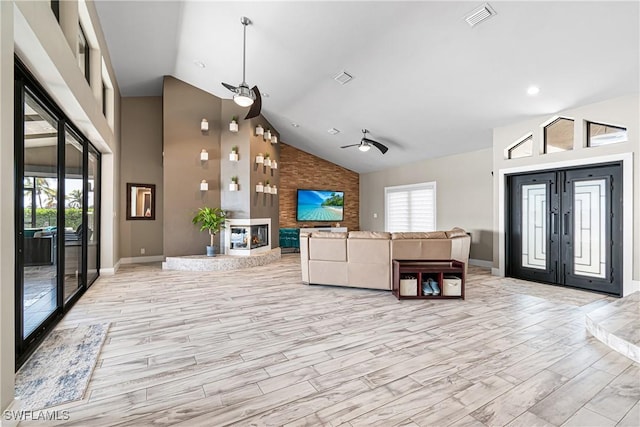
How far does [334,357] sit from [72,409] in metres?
1.79

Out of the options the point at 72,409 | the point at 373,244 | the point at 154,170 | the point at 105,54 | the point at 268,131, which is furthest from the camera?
the point at 268,131

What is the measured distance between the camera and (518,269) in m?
5.71

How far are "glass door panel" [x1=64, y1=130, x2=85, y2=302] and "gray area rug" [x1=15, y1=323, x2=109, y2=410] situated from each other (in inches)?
50.8

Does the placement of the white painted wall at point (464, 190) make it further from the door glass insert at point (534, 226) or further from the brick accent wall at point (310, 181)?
the brick accent wall at point (310, 181)

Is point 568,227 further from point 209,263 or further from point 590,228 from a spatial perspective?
point 209,263

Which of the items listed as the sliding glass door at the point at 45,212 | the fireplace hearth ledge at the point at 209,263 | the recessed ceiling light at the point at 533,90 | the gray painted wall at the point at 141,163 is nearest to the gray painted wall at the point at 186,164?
the fireplace hearth ledge at the point at 209,263

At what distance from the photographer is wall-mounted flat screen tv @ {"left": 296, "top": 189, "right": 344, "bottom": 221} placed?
9.97 meters

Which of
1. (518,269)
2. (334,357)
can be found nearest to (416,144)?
(518,269)

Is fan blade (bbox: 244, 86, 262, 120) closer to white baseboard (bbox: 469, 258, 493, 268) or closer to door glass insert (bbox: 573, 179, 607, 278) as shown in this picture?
door glass insert (bbox: 573, 179, 607, 278)

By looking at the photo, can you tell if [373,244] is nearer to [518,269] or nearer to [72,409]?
[518,269]

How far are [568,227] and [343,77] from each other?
14.9 ft

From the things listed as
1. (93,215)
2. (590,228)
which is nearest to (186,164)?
(93,215)

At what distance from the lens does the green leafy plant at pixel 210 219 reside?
6754 mm

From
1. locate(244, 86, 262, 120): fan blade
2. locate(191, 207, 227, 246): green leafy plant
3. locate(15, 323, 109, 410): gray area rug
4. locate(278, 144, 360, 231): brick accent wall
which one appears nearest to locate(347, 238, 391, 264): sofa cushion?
locate(244, 86, 262, 120): fan blade
